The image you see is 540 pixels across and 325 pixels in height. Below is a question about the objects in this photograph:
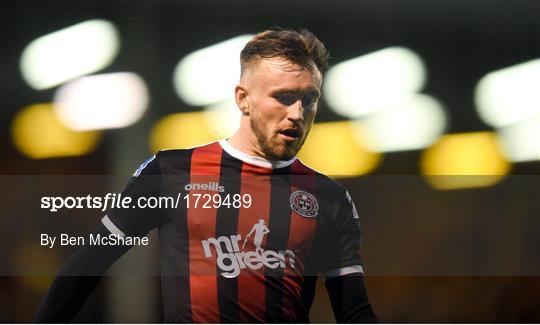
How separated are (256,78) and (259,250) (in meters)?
0.78

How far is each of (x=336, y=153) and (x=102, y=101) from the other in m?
1.10

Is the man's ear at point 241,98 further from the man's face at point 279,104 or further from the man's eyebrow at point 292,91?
the man's eyebrow at point 292,91

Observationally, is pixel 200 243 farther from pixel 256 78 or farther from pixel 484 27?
pixel 484 27

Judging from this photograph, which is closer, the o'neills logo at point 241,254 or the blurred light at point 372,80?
the o'neills logo at point 241,254

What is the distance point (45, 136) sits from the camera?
382 centimetres

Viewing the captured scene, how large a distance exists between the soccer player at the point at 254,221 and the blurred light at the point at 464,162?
1.38 ft

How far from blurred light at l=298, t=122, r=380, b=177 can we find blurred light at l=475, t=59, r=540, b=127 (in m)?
0.56

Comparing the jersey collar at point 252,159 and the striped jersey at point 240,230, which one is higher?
the jersey collar at point 252,159

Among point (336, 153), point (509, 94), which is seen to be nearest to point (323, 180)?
point (336, 153)

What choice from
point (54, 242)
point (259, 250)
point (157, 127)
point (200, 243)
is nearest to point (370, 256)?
point (259, 250)

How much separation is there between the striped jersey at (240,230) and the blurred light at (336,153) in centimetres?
5

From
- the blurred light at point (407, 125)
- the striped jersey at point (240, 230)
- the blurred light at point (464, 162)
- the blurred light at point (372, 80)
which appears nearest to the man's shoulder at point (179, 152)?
the striped jersey at point (240, 230)

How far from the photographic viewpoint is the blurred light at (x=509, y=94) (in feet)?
12.7

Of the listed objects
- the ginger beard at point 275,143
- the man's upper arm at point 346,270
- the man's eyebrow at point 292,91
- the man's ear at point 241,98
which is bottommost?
the man's upper arm at point 346,270
